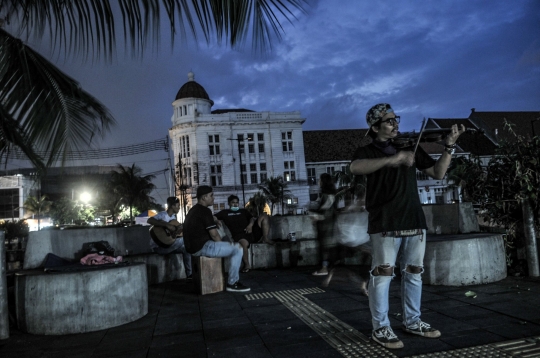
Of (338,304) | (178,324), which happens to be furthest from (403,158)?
(178,324)

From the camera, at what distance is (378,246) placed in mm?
3516

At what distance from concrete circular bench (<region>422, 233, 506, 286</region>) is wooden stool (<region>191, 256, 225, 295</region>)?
3167 millimetres

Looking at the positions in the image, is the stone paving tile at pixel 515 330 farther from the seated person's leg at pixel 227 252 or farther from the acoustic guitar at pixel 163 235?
the acoustic guitar at pixel 163 235

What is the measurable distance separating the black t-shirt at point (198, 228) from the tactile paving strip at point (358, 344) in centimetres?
197

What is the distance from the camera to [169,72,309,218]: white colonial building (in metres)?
58.8

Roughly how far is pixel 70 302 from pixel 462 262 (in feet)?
16.7

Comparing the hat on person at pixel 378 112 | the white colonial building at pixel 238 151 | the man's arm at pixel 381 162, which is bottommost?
the man's arm at pixel 381 162

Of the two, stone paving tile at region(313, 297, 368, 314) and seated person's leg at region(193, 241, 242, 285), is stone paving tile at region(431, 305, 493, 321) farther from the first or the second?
seated person's leg at region(193, 241, 242, 285)

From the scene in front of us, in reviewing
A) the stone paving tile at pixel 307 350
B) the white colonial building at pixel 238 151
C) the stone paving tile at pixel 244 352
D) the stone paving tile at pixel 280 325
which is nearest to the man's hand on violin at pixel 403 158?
the stone paving tile at pixel 307 350

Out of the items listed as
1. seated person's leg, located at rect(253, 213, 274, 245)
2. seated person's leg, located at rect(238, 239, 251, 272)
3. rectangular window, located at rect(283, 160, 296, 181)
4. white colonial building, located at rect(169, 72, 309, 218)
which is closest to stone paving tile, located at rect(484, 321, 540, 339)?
seated person's leg, located at rect(238, 239, 251, 272)

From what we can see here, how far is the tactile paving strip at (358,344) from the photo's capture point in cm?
307

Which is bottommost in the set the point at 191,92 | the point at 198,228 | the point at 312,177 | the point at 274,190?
the point at 198,228

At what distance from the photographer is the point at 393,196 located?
11.4 ft

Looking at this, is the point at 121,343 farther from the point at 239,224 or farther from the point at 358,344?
the point at 239,224
